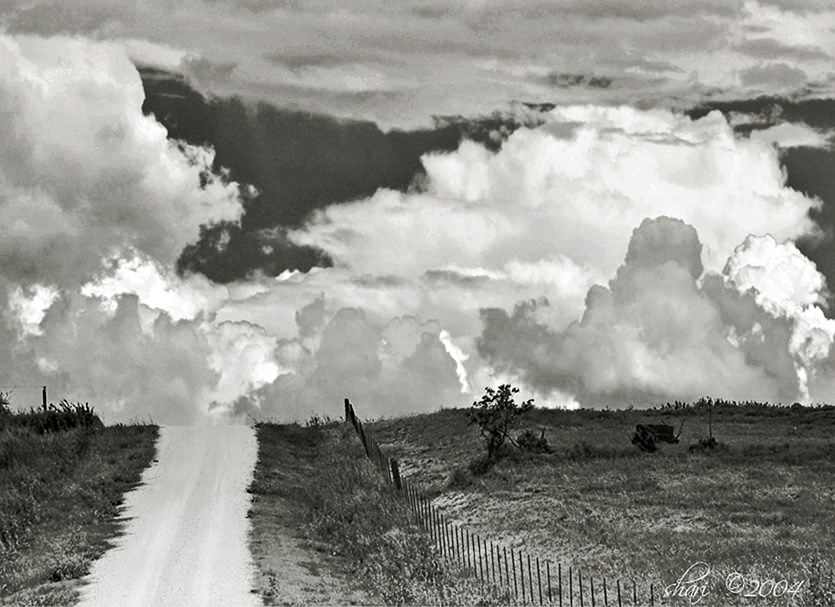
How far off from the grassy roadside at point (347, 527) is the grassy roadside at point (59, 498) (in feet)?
14.0

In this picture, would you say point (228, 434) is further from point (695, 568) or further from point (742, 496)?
point (695, 568)

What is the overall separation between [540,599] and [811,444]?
2789 centimetres

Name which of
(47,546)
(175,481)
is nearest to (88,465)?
(175,481)

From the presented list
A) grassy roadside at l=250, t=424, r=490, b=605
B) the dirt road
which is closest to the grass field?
grassy roadside at l=250, t=424, r=490, b=605

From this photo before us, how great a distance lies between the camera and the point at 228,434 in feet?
167

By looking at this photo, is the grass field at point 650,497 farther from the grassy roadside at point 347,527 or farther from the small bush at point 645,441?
the grassy roadside at point 347,527

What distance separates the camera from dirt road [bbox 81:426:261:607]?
78.2ft

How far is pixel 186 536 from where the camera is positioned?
30531mm

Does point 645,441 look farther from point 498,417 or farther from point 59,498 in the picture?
point 59,498

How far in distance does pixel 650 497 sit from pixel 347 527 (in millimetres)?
10681

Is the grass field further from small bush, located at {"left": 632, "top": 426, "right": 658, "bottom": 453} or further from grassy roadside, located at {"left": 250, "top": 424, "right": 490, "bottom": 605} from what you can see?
grassy roadside, located at {"left": 250, "top": 424, "right": 490, "bottom": 605}

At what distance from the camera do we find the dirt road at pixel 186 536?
2384 centimetres

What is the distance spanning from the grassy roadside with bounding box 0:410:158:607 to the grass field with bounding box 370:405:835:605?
1129cm

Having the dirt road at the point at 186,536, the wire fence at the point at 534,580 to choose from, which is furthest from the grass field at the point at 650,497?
the dirt road at the point at 186,536
